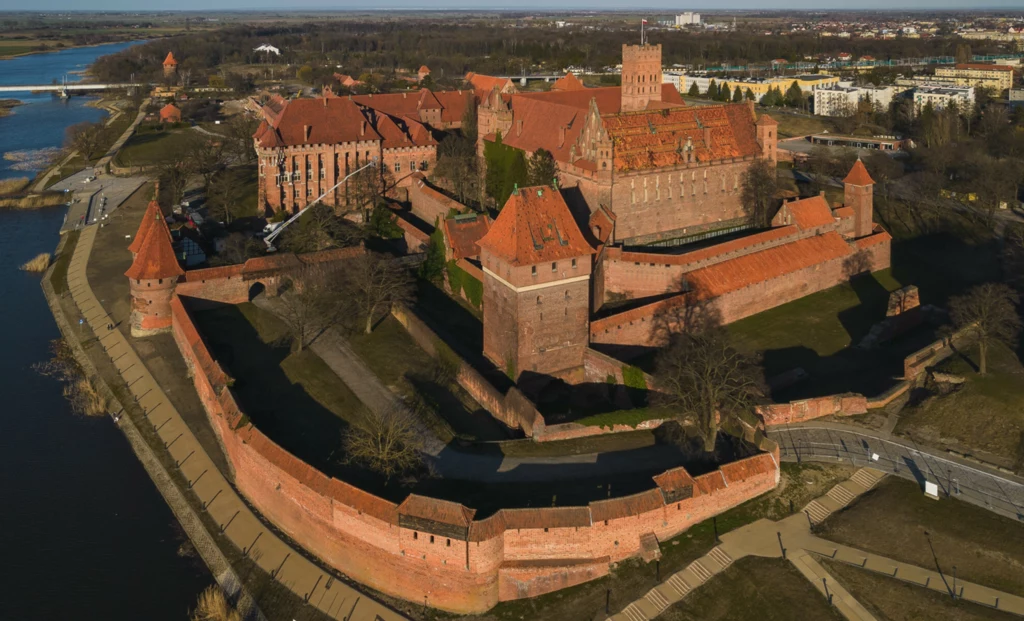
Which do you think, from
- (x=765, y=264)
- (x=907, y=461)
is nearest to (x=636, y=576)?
(x=907, y=461)

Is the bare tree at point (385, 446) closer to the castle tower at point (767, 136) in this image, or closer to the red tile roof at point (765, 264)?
the red tile roof at point (765, 264)

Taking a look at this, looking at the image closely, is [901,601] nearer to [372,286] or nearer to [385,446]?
[385,446]

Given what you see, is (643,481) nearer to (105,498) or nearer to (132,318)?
(105,498)

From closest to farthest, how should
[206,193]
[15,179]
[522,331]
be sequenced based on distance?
[522,331]
[206,193]
[15,179]

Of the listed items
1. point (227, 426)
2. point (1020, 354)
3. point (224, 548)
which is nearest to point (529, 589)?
point (224, 548)

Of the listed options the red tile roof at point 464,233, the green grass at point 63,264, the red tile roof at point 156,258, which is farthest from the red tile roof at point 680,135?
the green grass at point 63,264

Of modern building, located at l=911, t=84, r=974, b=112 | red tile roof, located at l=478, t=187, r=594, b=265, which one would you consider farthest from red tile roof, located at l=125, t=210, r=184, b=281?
modern building, located at l=911, t=84, r=974, b=112
